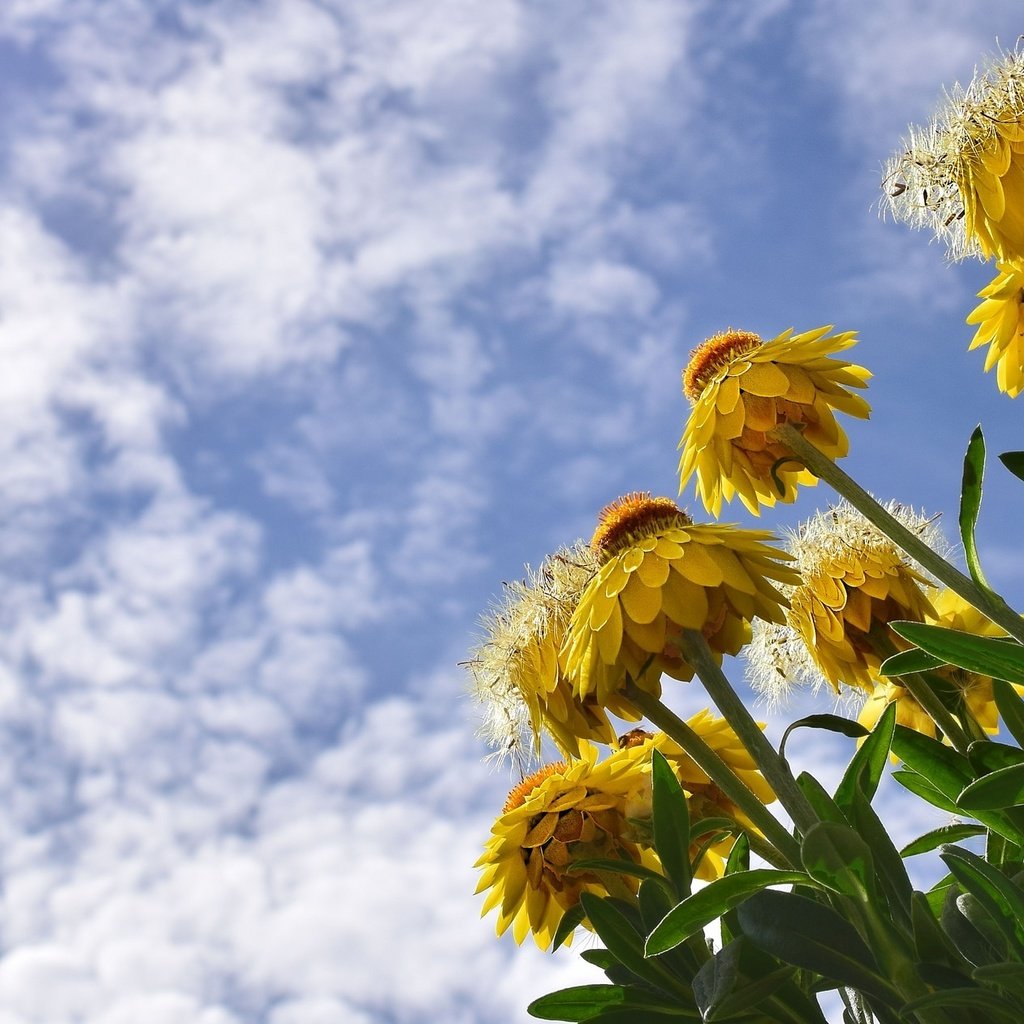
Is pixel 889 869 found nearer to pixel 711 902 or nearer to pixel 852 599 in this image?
pixel 711 902

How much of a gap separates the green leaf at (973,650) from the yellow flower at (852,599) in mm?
580

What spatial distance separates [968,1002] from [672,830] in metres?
0.47

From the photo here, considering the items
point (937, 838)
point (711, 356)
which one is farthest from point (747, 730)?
point (711, 356)

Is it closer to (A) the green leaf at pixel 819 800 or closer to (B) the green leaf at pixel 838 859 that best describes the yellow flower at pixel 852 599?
(A) the green leaf at pixel 819 800

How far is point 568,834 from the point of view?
1974mm

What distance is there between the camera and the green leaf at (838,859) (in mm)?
1264

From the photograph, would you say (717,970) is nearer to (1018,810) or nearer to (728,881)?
(728,881)

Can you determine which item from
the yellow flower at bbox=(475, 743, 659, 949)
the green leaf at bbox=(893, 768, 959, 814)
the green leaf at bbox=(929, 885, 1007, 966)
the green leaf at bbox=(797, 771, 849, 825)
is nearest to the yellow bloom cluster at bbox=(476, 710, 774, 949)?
the yellow flower at bbox=(475, 743, 659, 949)

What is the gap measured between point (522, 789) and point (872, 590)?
0.77 meters

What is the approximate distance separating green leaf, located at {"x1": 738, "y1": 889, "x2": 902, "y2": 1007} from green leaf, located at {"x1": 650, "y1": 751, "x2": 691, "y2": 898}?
0.25m

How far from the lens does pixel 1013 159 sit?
200 cm

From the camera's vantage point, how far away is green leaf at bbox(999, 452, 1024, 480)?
1791mm

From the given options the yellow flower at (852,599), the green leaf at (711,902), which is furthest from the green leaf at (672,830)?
the yellow flower at (852,599)

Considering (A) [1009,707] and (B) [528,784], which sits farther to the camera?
(B) [528,784]
